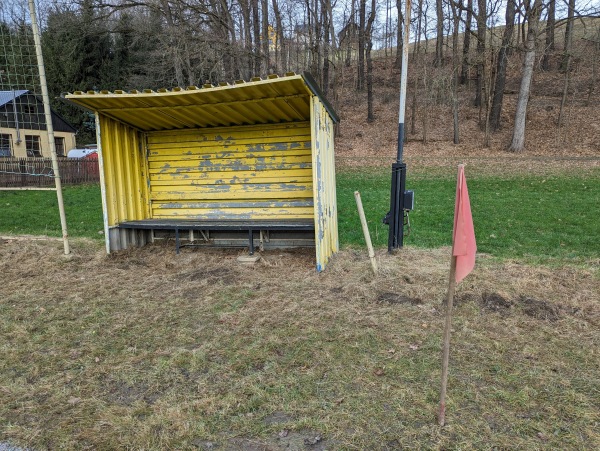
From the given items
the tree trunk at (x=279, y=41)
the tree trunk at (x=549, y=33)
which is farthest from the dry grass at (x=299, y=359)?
the tree trunk at (x=279, y=41)

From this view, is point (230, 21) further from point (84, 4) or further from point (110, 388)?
point (110, 388)

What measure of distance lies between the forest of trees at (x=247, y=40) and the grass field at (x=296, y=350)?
14.0m

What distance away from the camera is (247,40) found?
63.1 feet

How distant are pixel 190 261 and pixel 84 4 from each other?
1862 cm

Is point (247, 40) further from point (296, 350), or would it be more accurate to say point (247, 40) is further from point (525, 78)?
point (296, 350)

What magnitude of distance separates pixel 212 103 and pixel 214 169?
1.45m

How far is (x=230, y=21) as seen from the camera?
62.5ft

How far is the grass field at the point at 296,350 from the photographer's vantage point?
2.26 meters

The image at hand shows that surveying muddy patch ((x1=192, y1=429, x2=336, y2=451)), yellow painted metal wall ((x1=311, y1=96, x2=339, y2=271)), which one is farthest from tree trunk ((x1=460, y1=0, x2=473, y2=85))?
muddy patch ((x1=192, y1=429, x2=336, y2=451))

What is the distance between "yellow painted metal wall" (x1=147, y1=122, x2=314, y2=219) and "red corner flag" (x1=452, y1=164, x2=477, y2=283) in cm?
415

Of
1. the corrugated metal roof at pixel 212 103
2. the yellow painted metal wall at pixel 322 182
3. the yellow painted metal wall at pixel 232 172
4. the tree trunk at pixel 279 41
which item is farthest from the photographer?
the tree trunk at pixel 279 41

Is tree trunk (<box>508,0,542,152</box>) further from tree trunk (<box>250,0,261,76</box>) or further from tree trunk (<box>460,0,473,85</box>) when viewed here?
tree trunk (<box>250,0,261,76</box>)

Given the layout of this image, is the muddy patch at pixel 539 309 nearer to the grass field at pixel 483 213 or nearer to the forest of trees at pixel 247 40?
the grass field at pixel 483 213

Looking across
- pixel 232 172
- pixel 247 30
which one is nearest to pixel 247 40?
pixel 247 30
